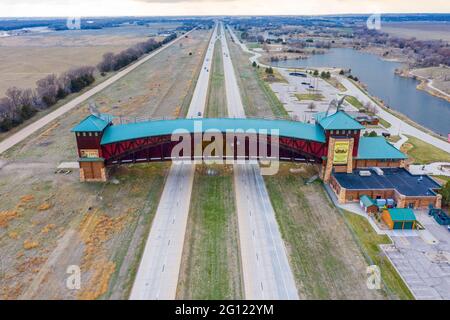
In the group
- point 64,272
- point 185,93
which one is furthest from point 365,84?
point 64,272

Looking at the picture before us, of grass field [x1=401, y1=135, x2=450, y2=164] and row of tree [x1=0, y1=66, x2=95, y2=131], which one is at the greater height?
row of tree [x1=0, y1=66, x2=95, y2=131]

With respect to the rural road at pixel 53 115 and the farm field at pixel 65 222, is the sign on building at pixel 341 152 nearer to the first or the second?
the farm field at pixel 65 222

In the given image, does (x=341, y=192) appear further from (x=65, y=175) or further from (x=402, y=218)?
(x=65, y=175)

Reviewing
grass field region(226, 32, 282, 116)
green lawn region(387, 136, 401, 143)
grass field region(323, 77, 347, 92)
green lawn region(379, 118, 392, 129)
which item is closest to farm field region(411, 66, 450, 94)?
grass field region(323, 77, 347, 92)

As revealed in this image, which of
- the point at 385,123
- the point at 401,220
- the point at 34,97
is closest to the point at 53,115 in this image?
the point at 34,97

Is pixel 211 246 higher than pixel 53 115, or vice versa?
pixel 53 115

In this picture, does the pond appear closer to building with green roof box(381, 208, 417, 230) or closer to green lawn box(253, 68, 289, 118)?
green lawn box(253, 68, 289, 118)

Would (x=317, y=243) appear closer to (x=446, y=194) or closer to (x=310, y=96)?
(x=446, y=194)
